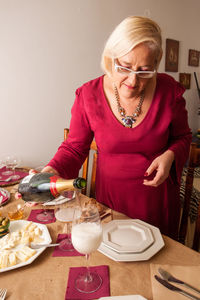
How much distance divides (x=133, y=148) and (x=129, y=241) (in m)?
0.49

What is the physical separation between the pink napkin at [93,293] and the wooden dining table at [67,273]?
1 cm

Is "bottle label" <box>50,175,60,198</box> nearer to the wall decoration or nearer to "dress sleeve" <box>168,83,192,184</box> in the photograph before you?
"dress sleeve" <box>168,83,192,184</box>

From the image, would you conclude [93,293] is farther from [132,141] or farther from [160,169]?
[132,141]

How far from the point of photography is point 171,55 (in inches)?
132

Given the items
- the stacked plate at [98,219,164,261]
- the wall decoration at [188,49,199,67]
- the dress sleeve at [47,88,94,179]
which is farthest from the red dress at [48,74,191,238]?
the wall decoration at [188,49,199,67]

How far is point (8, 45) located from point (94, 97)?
120 cm

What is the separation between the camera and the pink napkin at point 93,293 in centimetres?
68

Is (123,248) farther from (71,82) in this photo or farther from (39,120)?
(71,82)

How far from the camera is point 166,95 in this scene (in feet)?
4.15

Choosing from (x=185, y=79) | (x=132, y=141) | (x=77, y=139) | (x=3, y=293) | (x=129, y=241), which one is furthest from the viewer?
(x=185, y=79)

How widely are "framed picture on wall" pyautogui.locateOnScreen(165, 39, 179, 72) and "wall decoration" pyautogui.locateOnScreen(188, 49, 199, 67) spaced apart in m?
0.33

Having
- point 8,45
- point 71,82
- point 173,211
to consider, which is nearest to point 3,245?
point 173,211

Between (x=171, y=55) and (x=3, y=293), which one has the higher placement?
(x=171, y=55)

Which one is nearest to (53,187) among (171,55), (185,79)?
(171,55)
